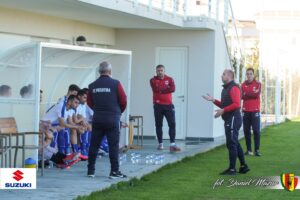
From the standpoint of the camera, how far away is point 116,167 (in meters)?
13.8

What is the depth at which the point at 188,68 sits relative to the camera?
23516 millimetres

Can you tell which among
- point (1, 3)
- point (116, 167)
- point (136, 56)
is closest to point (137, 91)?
point (136, 56)

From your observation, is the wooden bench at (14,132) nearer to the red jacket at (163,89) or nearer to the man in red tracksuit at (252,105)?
the red jacket at (163,89)

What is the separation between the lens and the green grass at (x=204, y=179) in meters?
12.3

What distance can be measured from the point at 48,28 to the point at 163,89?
298 cm

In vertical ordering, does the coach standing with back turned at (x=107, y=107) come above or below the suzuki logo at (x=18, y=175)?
above

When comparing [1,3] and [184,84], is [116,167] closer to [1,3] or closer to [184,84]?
[1,3]

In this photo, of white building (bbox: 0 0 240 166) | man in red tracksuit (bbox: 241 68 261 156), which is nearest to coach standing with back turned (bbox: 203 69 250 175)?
man in red tracksuit (bbox: 241 68 261 156)

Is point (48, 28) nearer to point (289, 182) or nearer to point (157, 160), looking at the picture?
point (157, 160)

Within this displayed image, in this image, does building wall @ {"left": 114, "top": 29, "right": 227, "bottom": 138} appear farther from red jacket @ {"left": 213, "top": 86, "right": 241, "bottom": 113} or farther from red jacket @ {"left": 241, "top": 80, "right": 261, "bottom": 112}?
red jacket @ {"left": 213, "top": 86, "right": 241, "bottom": 113}

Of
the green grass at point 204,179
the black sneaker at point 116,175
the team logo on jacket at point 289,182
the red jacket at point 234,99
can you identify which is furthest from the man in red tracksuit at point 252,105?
the black sneaker at point 116,175

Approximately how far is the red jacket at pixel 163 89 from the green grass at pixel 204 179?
1618 millimetres

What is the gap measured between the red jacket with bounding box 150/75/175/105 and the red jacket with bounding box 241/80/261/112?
A: 5.65 ft

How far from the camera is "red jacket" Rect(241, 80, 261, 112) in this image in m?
18.7
